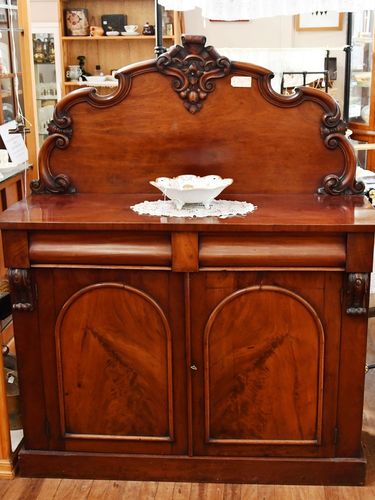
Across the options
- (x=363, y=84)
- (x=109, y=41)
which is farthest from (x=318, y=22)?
(x=109, y=41)

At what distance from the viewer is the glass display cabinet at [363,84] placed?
5.33 metres

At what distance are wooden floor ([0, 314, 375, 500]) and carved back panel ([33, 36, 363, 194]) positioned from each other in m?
0.98

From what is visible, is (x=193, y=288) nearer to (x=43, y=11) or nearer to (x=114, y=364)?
(x=114, y=364)

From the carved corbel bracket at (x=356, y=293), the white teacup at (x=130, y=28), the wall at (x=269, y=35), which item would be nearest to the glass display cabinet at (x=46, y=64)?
the white teacup at (x=130, y=28)

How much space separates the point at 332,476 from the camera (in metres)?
2.20

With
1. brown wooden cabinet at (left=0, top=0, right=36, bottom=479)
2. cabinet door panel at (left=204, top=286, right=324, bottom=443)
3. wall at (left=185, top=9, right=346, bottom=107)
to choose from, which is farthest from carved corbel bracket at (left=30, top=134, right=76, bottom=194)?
wall at (left=185, top=9, right=346, bottom=107)

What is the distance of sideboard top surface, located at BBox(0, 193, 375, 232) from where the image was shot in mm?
1935

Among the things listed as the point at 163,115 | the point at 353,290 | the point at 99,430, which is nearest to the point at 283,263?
the point at 353,290

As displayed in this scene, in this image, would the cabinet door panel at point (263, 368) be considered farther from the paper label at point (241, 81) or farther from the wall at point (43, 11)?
the wall at point (43, 11)

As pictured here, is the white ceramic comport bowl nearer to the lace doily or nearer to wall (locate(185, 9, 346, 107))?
the lace doily

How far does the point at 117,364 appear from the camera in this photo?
2.16 meters

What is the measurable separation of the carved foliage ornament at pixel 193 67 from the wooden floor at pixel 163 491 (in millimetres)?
1285

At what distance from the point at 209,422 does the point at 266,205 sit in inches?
28.6

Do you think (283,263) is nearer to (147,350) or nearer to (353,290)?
(353,290)
